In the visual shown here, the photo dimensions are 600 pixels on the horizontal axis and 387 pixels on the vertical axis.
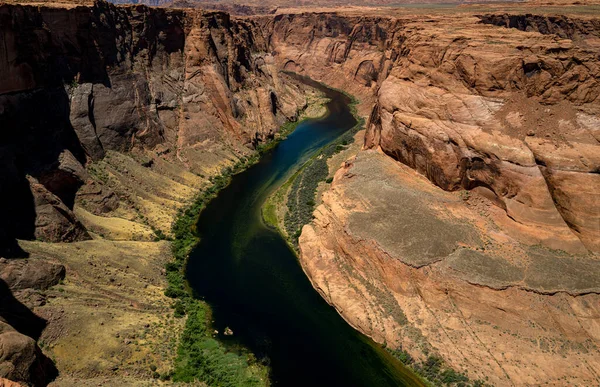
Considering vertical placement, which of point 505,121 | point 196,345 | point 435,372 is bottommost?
point 435,372

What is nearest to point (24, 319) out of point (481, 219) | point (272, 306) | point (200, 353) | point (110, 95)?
point (200, 353)

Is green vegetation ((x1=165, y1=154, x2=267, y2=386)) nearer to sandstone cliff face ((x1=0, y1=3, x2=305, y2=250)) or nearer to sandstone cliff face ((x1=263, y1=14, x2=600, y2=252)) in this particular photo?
sandstone cliff face ((x1=0, y1=3, x2=305, y2=250))

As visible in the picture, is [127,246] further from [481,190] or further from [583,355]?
[583,355]

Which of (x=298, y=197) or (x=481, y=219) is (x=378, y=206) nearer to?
(x=481, y=219)

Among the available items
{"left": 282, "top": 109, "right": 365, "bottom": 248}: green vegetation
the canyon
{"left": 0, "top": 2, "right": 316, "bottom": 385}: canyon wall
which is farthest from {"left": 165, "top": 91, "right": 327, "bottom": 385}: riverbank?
{"left": 282, "top": 109, "right": 365, "bottom": 248}: green vegetation

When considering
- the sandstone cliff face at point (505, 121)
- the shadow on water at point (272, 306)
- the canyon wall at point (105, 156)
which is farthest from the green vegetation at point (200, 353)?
the sandstone cliff face at point (505, 121)

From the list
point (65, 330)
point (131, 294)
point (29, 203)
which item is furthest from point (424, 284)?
point (29, 203)
